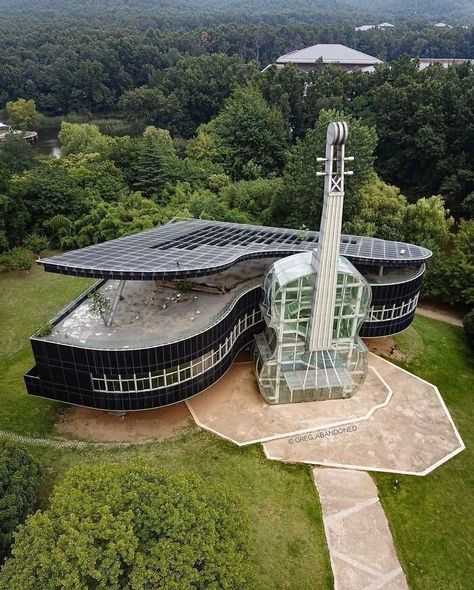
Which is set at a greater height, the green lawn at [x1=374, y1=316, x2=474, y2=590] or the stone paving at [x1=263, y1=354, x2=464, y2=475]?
the stone paving at [x1=263, y1=354, x2=464, y2=475]

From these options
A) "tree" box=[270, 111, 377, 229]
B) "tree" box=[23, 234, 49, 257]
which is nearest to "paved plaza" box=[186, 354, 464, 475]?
"tree" box=[270, 111, 377, 229]

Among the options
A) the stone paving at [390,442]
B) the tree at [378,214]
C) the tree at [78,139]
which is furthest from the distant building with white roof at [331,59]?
the stone paving at [390,442]

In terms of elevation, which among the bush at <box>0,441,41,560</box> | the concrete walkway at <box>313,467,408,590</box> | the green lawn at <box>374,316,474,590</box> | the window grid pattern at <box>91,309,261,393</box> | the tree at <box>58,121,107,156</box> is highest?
the tree at <box>58,121,107,156</box>

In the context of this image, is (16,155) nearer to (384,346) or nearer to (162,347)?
(162,347)

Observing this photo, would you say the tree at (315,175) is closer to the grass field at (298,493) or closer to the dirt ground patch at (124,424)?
the grass field at (298,493)

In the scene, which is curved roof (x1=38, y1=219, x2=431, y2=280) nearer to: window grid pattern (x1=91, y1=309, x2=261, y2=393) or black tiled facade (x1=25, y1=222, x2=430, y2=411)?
black tiled facade (x1=25, y1=222, x2=430, y2=411)

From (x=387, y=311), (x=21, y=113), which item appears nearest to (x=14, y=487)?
(x=387, y=311)
